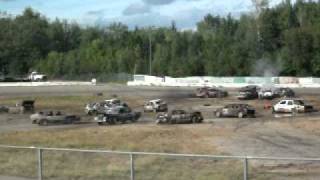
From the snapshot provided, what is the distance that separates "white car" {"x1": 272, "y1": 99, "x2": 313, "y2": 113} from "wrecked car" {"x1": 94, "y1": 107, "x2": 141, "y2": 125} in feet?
57.0

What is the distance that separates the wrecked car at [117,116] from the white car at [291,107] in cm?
1736

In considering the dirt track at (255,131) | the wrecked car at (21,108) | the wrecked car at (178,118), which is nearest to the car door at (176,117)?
the wrecked car at (178,118)

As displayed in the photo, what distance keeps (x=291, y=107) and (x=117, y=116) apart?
67.9ft

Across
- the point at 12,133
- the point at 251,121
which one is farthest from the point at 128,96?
the point at 12,133

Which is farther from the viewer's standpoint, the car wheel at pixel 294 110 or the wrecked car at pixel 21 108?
the wrecked car at pixel 21 108

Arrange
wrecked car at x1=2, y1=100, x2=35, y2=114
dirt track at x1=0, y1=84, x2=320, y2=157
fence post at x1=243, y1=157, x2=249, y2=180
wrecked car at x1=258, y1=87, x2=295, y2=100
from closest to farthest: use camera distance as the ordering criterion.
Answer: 1. fence post at x1=243, y1=157, x2=249, y2=180
2. dirt track at x1=0, y1=84, x2=320, y2=157
3. wrecked car at x1=2, y1=100, x2=35, y2=114
4. wrecked car at x1=258, y1=87, x2=295, y2=100

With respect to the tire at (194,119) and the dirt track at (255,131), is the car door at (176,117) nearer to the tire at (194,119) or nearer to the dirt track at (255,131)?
the tire at (194,119)

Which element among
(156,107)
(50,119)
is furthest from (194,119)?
(156,107)

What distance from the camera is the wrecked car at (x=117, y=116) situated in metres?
64.6

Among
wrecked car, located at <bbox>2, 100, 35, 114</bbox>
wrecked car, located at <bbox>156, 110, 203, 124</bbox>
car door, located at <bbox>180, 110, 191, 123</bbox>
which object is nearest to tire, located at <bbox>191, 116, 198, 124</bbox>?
wrecked car, located at <bbox>156, 110, 203, 124</bbox>

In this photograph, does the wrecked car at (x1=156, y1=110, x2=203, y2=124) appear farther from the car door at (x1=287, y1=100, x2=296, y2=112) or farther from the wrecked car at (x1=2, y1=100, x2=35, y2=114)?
the wrecked car at (x1=2, y1=100, x2=35, y2=114)

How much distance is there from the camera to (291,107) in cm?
7556

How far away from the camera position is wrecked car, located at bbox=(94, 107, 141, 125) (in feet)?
212

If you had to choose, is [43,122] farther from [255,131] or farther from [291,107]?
[291,107]
